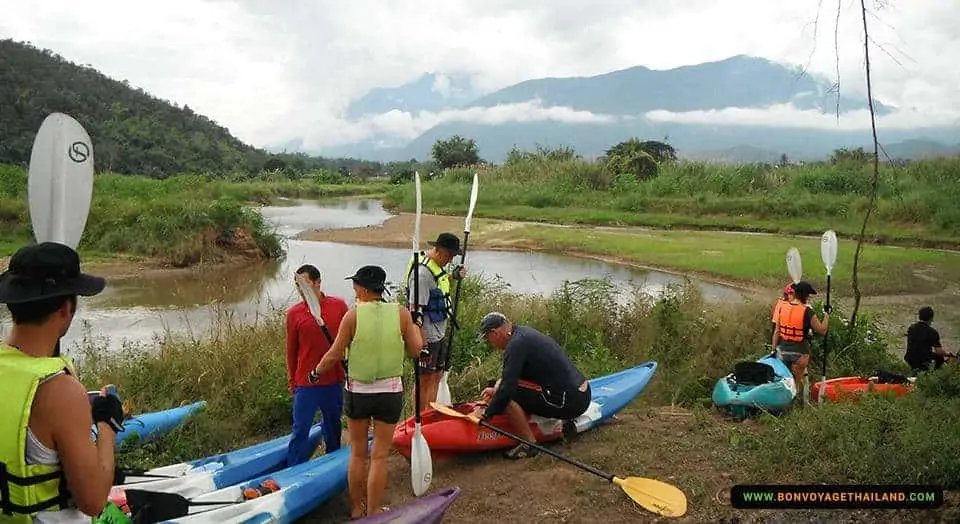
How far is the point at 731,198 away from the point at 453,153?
93.8 ft

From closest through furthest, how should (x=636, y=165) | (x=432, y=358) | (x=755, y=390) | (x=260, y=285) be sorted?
(x=432, y=358), (x=755, y=390), (x=260, y=285), (x=636, y=165)

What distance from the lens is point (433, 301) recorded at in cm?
532

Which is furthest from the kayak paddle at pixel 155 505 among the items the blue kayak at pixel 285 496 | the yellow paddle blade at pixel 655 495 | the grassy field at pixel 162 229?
the grassy field at pixel 162 229

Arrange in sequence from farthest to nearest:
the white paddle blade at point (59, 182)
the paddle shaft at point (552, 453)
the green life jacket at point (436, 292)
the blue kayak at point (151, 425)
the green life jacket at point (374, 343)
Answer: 1. the green life jacket at point (436, 292)
2. the blue kayak at point (151, 425)
3. the paddle shaft at point (552, 453)
4. the green life jacket at point (374, 343)
5. the white paddle blade at point (59, 182)

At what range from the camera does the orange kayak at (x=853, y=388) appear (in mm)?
5785

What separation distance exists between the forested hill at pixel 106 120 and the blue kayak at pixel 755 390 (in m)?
39.0

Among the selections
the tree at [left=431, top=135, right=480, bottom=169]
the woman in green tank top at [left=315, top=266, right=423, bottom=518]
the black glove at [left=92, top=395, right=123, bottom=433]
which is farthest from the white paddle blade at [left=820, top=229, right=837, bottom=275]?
the tree at [left=431, top=135, right=480, bottom=169]

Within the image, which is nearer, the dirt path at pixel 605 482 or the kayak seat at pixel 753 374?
the dirt path at pixel 605 482

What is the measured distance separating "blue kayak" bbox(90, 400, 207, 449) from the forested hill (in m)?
36.5

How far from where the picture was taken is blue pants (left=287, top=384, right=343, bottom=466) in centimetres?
446

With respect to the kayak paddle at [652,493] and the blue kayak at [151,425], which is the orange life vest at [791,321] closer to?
the kayak paddle at [652,493]

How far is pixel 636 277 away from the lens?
15.5 m

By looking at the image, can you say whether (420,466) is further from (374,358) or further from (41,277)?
(41,277)

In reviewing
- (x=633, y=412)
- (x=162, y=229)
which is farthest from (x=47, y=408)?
(x=162, y=229)
